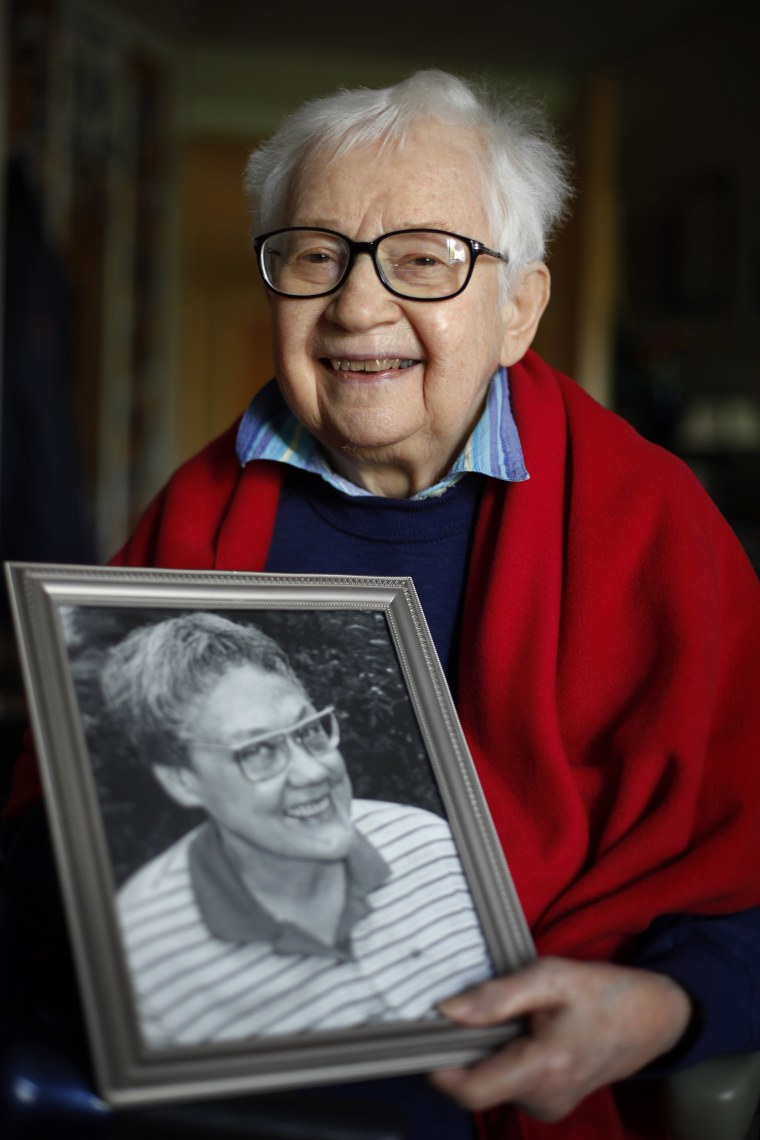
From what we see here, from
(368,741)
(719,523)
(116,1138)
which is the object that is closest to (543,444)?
(719,523)

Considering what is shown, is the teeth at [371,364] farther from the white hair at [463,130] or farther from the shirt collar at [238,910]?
the shirt collar at [238,910]

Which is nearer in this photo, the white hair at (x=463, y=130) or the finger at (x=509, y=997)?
the finger at (x=509, y=997)

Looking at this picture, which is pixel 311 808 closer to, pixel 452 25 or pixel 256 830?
pixel 256 830

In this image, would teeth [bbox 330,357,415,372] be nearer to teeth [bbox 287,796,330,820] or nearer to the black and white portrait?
the black and white portrait

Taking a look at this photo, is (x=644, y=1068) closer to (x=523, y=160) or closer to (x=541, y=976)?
(x=541, y=976)

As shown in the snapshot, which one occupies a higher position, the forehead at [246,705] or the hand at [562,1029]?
the forehead at [246,705]

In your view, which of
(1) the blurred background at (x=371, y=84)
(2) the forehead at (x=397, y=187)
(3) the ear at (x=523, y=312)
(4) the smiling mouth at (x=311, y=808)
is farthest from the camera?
(1) the blurred background at (x=371, y=84)

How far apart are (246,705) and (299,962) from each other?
21 cm

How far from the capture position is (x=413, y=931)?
80cm

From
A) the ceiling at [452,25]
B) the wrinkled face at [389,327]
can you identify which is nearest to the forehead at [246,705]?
the wrinkled face at [389,327]

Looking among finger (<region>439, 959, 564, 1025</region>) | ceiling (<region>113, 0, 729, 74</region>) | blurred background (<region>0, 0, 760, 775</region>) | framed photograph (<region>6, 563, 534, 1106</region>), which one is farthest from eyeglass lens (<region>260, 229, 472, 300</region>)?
ceiling (<region>113, 0, 729, 74</region>)

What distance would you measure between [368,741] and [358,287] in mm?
493

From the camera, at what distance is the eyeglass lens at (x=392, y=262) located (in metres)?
1.13

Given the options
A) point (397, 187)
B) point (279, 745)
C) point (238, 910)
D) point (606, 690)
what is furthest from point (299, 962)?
point (397, 187)
